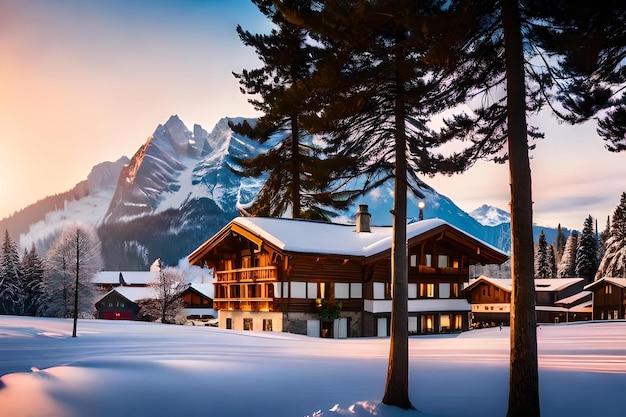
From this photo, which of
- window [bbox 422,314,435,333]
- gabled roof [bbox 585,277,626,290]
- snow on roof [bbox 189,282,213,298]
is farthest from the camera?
snow on roof [bbox 189,282,213,298]

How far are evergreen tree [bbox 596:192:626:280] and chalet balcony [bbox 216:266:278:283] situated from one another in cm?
4598

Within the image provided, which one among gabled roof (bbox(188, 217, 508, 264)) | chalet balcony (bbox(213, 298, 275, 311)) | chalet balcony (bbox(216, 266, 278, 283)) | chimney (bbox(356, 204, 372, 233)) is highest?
chimney (bbox(356, 204, 372, 233))

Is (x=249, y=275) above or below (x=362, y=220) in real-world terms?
below

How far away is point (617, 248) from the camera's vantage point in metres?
63.7

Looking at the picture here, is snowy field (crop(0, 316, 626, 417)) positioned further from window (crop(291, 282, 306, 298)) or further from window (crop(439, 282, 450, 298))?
window (crop(439, 282, 450, 298))

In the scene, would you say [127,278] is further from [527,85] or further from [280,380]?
[527,85]

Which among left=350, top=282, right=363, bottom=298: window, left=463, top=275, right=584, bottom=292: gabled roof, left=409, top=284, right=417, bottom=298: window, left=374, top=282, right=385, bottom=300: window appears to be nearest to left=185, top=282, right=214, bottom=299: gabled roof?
left=463, top=275, right=584, bottom=292: gabled roof

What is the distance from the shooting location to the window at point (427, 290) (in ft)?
130

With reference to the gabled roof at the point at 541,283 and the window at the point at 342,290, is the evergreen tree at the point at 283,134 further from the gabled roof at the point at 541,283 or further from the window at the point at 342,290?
the gabled roof at the point at 541,283

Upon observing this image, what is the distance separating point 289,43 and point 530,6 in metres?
28.1

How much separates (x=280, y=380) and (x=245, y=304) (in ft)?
78.4

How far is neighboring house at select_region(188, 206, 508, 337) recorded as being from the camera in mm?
35094

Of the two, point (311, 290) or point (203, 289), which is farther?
point (203, 289)

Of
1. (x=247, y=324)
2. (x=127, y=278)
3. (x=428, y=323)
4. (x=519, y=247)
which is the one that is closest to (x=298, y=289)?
(x=247, y=324)
